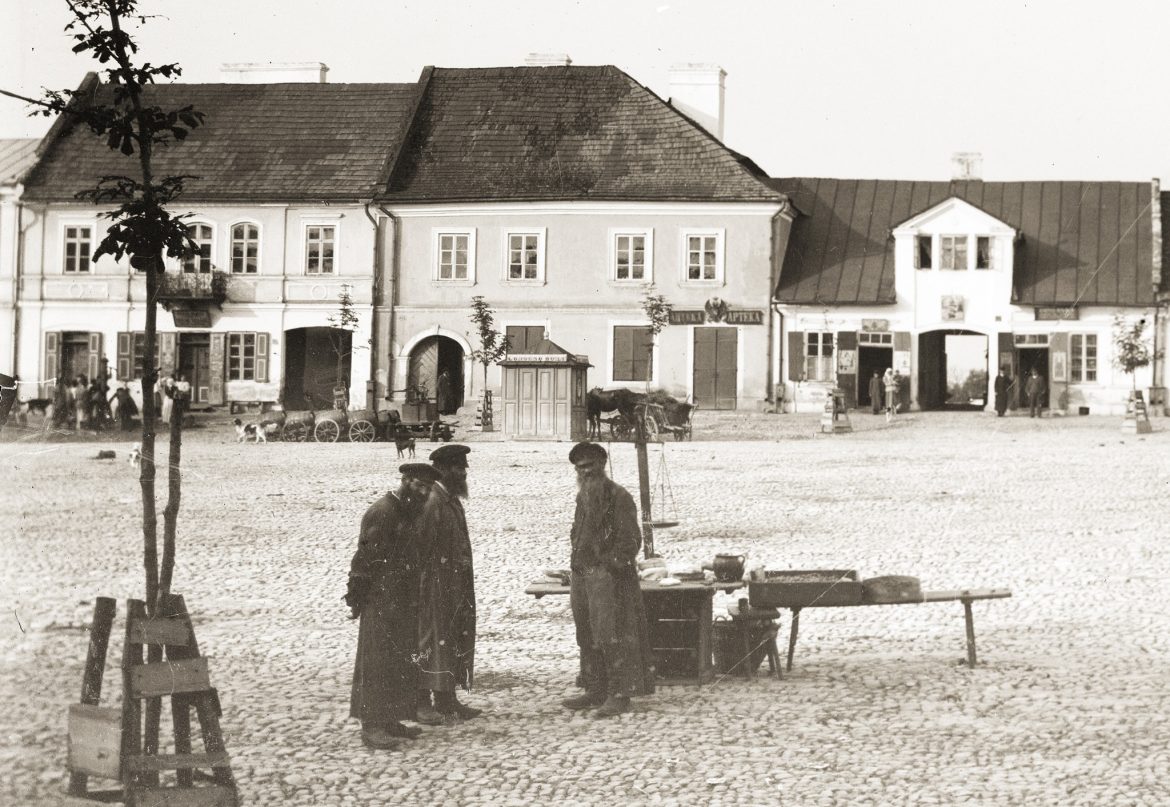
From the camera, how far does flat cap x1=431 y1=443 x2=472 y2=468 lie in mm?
9086

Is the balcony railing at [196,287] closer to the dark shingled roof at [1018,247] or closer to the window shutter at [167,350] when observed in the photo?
the window shutter at [167,350]

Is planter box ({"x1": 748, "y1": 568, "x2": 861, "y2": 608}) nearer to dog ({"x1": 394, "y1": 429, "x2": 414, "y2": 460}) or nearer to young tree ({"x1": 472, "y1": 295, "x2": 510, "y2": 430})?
young tree ({"x1": 472, "y1": 295, "x2": 510, "y2": 430})

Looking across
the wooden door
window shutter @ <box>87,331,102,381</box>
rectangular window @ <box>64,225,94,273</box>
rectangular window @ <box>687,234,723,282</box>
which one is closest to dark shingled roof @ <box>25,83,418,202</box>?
rectangular window @ <box>64,225,94,273</box>

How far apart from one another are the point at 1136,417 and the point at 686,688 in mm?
12846

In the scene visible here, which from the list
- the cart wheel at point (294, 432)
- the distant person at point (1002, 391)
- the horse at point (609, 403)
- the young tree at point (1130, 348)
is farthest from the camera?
the distant person at point (1002, 391)

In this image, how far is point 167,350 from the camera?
1114cm

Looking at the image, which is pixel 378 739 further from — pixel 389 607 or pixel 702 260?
pixel 702 260

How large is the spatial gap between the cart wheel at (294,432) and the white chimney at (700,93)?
3.36 metres

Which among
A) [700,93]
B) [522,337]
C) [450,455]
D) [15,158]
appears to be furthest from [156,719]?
[700,93]

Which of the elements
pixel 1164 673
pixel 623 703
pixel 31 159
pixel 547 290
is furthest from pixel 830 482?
pixel 31 159

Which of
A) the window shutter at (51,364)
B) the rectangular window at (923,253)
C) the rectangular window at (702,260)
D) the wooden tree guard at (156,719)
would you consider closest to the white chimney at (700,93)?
the rectangular window at (702,260)

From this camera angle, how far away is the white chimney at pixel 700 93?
10.8 m

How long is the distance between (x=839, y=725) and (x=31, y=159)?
563 centimetres

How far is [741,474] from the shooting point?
16.1 meters
